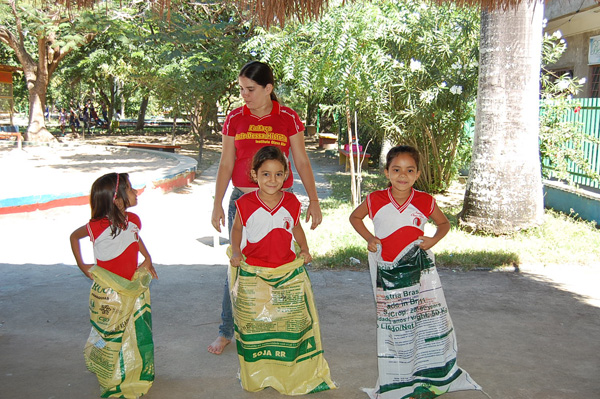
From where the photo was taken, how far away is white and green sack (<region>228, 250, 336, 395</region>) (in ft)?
10.1

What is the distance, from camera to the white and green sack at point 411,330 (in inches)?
118

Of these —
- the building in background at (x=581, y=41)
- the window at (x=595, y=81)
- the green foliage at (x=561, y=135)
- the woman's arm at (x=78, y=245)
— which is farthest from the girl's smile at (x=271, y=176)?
the window at (x=595, y=81)

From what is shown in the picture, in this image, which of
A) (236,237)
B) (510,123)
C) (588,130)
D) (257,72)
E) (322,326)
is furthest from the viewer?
(588,130)

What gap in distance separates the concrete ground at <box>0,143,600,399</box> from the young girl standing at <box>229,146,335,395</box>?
142mm

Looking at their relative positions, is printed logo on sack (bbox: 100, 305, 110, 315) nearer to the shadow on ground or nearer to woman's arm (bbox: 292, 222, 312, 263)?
the shadow on ground

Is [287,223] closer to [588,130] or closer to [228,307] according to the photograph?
[228,307]

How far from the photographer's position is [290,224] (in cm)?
320

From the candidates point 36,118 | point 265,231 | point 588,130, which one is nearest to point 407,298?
point 265,231

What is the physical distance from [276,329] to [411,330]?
727mm

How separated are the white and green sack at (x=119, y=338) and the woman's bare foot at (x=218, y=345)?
602 millimetres

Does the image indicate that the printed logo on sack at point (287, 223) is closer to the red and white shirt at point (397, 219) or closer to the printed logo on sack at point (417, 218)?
the red and white shirt at point (397, 219)

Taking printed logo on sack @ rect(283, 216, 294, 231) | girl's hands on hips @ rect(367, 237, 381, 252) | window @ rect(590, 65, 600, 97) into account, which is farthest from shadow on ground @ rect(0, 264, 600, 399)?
window @ rect(590, 65, 600, 97)

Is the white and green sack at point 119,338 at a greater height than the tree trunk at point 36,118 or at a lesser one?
lesser

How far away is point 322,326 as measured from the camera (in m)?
4.22
